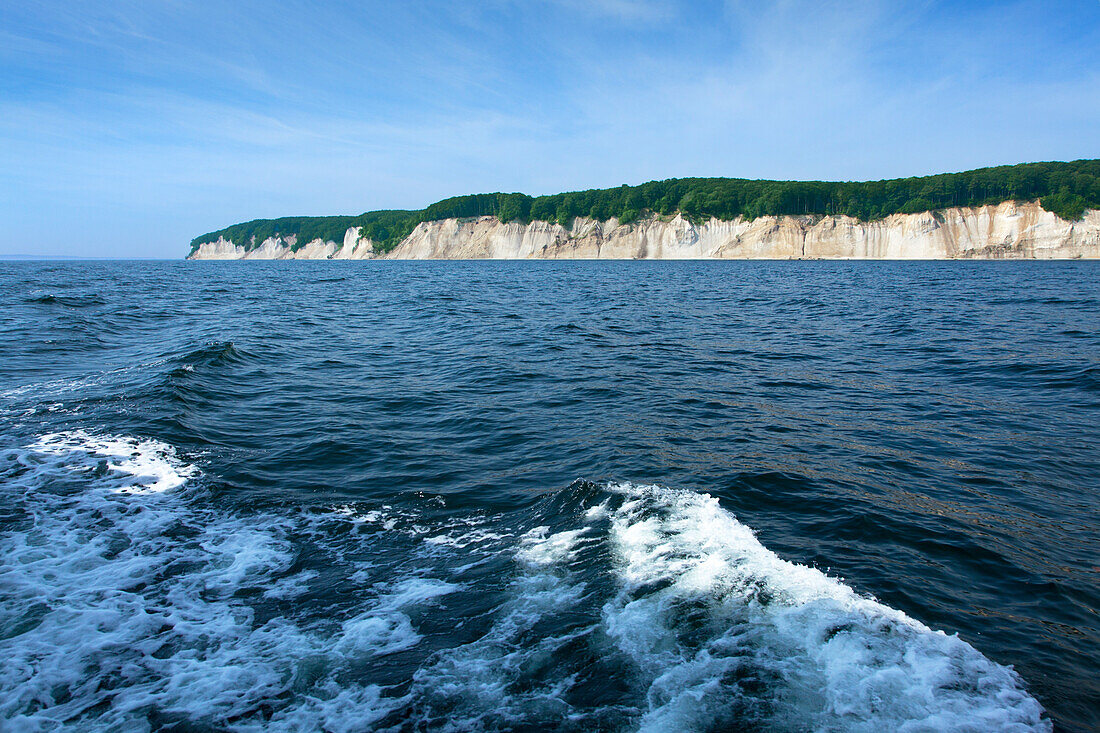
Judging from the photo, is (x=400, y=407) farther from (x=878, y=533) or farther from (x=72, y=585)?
(x=878, y=533)

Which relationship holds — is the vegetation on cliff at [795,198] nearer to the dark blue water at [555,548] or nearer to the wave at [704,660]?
the dark blue water at [555,548]

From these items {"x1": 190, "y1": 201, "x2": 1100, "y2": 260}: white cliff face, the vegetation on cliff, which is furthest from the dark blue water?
the vegetation on cliff

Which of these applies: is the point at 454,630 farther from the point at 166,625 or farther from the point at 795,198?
the point at 795,198

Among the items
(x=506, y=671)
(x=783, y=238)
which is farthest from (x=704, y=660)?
(x=783, y=238)

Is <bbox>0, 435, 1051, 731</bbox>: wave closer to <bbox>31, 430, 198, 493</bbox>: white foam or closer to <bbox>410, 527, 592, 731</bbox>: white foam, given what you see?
<bbox>410, 527, 592, 731</bbox>: white foam

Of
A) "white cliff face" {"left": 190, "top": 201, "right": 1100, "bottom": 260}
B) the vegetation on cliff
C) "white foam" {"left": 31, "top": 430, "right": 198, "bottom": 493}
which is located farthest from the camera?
the vegetation on cliff

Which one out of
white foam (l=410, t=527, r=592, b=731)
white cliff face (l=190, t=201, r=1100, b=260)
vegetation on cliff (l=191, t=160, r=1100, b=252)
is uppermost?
vegetation on cliff (l=191, t=160, r=1100, b=252)
